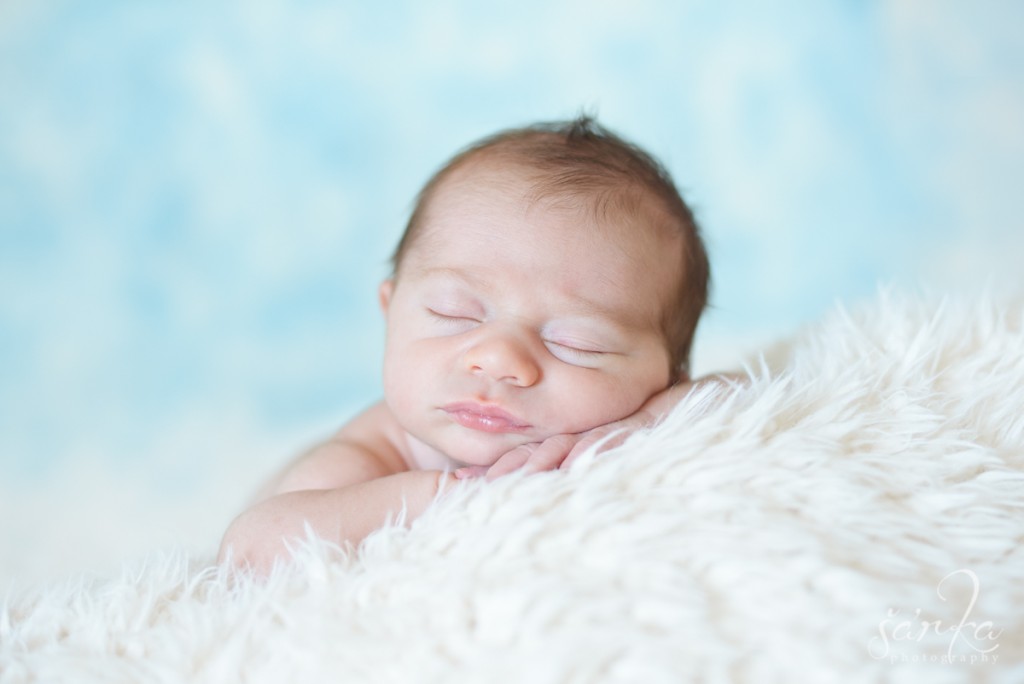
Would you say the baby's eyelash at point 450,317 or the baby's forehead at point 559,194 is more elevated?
the baby's forehead at point 559,194

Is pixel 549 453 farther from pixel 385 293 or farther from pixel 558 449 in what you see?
pixel 385 293

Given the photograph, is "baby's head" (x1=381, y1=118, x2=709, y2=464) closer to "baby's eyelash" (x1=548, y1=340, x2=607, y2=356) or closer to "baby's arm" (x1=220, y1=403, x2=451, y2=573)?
"baby's eyelash" (x1=548, y1=340, x2=607, y2=356)

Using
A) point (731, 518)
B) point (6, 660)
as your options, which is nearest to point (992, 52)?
point (731, 518)

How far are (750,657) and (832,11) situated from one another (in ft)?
11.7

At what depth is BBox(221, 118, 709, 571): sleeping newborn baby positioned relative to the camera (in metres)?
1.19

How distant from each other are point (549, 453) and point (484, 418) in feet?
0.59

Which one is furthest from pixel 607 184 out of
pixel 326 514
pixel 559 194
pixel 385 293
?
pixel 326 514

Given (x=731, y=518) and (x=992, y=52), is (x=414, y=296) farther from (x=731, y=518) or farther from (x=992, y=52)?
(x=992, y=52)

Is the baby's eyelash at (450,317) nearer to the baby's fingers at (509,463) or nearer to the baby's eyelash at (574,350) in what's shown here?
the baby's eyelash at (574,350)

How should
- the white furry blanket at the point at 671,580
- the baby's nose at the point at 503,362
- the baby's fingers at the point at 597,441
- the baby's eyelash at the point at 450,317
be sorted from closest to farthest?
the white furry blanket at the point at 671,580 → the baby's fingers at the point at 597,441 → the baby's nose at the point at 503,362 → the baby's eyelash at the point at 450,317

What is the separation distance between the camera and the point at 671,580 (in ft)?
2.83

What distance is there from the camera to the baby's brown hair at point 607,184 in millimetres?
1417

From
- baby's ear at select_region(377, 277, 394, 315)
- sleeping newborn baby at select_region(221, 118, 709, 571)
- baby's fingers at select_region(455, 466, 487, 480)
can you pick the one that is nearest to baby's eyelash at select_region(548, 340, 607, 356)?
sleeping newborn baby at select_region(221, 118, 709, 571)

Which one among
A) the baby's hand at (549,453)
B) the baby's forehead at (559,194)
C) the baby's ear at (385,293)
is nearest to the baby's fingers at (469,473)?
the baby's hand at (549,453)
